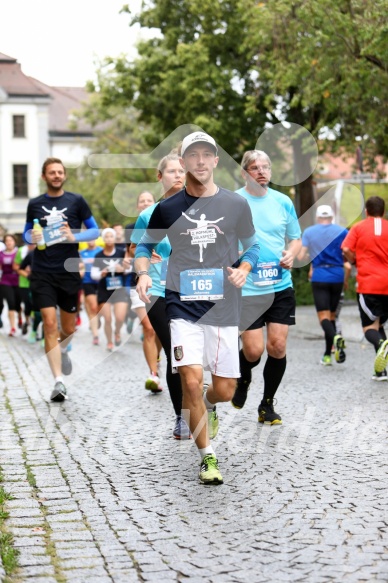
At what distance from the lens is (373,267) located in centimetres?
1120

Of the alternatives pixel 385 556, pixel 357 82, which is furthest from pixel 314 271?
pixel 385 556

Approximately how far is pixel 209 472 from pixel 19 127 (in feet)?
209

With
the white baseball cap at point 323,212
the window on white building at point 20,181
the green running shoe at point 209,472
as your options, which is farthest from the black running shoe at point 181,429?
the window on white building at point 20,181

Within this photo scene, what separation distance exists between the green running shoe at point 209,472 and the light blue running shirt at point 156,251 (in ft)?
5.44

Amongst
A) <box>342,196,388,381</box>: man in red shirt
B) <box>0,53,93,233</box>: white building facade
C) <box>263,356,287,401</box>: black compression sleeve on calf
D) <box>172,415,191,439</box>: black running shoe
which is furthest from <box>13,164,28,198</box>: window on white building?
<box>172,415,191,439</box>: black running shoe

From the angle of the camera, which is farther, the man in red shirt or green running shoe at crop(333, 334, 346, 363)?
green running shoe at crop(333, 334, 346, 363)

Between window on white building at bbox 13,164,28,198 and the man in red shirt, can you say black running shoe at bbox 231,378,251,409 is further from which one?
window on white building at bbox 13,164,28,198

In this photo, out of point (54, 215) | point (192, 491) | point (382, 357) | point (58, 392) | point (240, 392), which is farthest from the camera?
point (382, 357)

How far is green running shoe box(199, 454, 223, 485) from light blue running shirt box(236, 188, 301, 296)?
202 centimetres

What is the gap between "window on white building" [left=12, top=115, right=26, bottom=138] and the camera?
66.4 metres

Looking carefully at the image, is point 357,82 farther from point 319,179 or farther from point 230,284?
point 319,179

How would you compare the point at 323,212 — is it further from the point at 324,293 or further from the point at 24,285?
the point at 24,285

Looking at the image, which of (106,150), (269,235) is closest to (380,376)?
(269,235)

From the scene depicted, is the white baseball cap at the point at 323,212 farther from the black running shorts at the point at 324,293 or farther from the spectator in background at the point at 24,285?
the spectator in background at the point at 24,285
